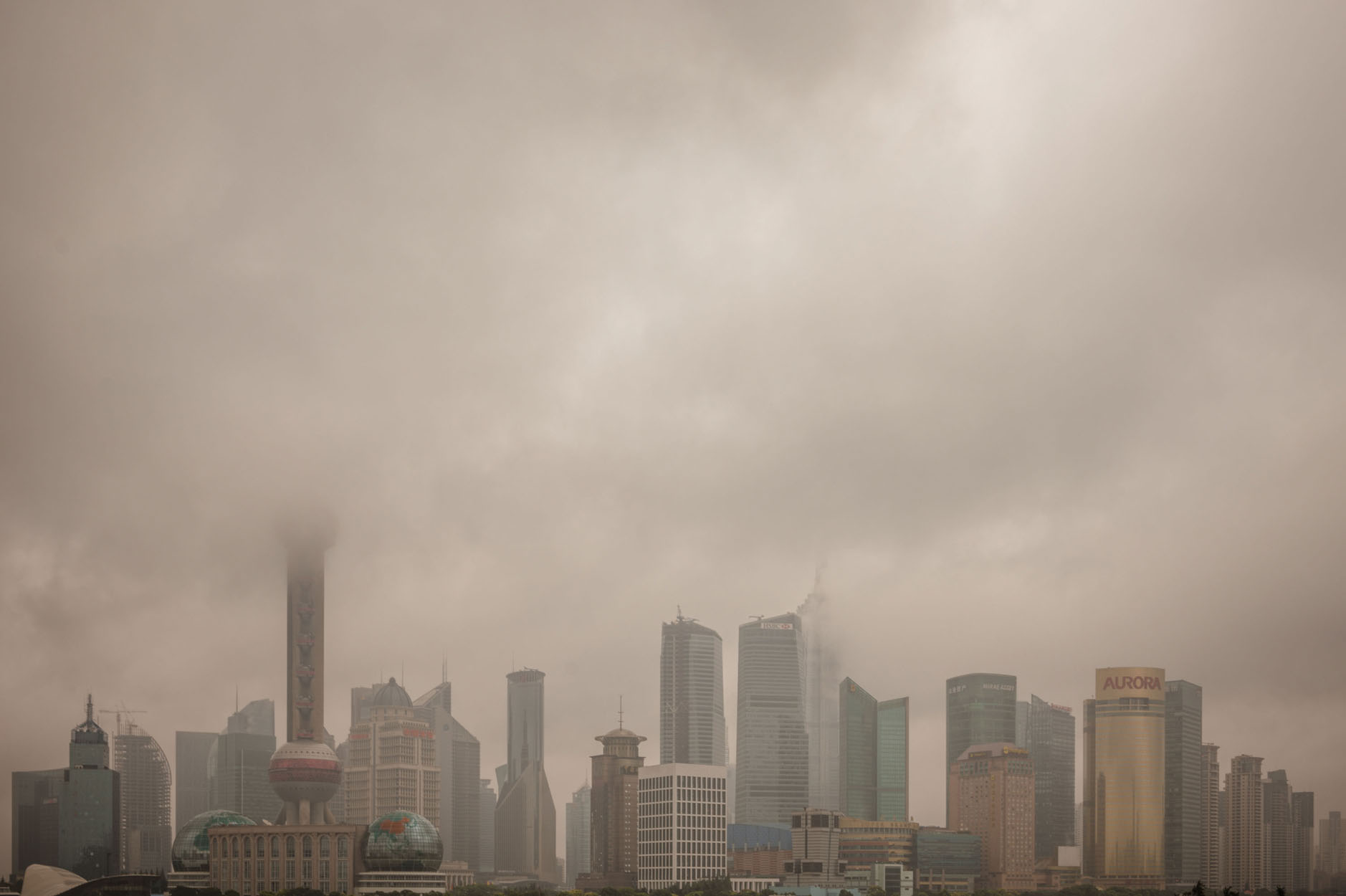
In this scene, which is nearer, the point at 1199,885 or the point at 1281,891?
the point at 1199,885

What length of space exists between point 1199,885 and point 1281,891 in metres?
13.6

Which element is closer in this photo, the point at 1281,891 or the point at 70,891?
the point at 1281,891

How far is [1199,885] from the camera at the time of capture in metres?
120

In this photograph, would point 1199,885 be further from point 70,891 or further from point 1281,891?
point 70,891

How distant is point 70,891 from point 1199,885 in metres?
147

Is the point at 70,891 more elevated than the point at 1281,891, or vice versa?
the point at 1281,891

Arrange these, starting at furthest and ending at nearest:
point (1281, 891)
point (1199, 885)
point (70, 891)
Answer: point (70, 891) < point (1281, 891) < point (1199, 885)

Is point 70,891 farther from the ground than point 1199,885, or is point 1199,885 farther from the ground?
point 1199,885

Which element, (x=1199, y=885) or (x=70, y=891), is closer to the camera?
(x=1199, y=885)

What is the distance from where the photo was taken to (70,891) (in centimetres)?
19688

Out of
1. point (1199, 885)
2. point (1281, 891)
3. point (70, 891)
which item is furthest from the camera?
point (70, 891)

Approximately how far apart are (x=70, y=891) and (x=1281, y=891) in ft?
495

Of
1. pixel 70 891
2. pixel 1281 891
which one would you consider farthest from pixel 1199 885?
pixel 70 891
